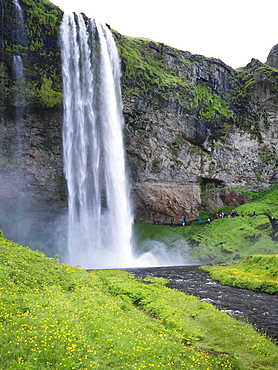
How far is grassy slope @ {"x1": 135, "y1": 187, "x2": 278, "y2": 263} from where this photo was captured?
149 ft

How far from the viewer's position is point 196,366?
859cm

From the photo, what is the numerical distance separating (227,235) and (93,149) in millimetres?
29913

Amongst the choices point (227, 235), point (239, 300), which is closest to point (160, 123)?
point (227, 235)

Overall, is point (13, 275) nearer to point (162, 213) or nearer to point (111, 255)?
point (111, 255)

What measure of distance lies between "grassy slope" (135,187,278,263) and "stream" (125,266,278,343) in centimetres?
1775

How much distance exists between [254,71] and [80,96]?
54.2 m

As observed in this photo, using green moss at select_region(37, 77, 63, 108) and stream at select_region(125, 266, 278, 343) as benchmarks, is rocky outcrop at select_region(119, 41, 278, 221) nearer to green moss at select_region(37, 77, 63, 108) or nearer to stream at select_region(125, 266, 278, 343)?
green moss at select_region(37, 77, 63, 108)

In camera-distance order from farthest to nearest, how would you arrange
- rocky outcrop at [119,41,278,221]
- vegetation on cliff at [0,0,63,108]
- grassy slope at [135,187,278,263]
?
rocky outcrop at [119,41,278,221]
grassy slope at [135,187,278,263]
vegetation on cliff at [0,0,63,108]

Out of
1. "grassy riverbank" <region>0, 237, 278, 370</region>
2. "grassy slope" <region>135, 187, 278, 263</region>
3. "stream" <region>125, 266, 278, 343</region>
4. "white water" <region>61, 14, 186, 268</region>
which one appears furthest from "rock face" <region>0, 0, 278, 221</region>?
"grassy riverbank" <region>0, 237, 278, 370</region>

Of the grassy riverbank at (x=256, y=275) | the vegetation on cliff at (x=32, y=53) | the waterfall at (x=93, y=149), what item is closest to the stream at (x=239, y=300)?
the grassy riverbank at (x=256, y=275)

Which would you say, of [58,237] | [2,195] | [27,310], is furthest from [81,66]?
[27,310]

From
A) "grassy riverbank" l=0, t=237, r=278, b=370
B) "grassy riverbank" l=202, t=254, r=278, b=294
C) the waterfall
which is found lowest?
"grassy riverbank" l=202, t=254, r=278, b=294

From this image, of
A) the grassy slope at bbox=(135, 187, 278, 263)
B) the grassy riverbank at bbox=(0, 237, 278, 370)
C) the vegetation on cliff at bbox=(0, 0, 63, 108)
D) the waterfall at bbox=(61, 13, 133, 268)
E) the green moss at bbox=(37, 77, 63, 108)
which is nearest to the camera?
the grassy riverbank at bbox=(0, 237, 278, 370)

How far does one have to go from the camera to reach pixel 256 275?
27.3 metres
